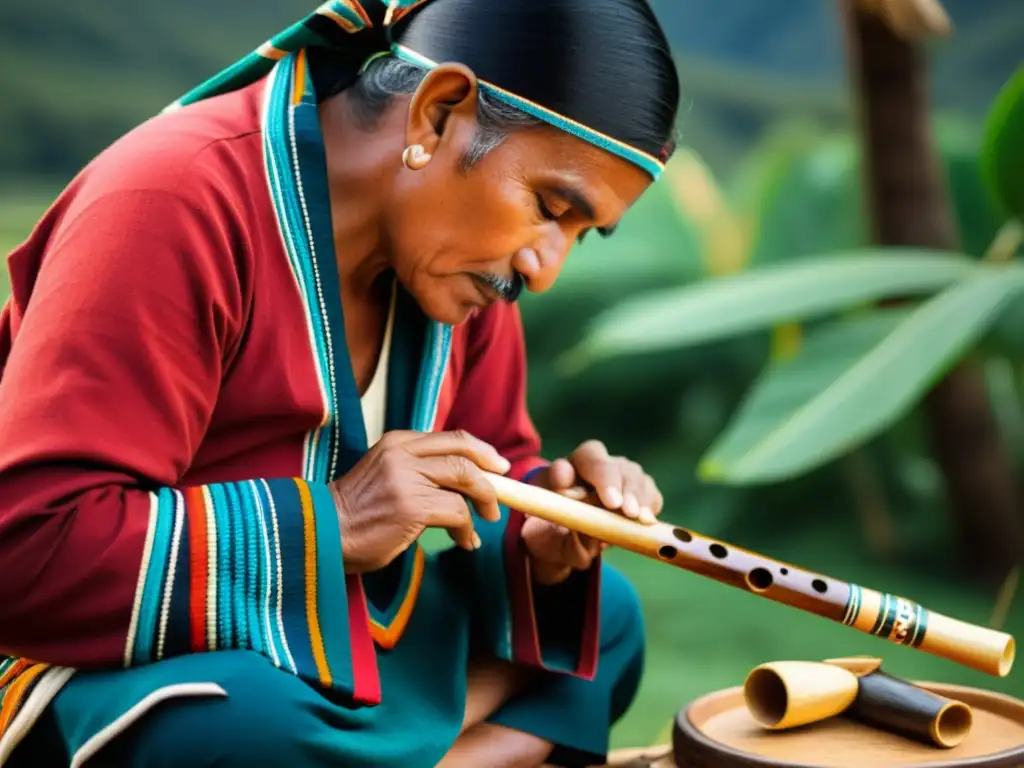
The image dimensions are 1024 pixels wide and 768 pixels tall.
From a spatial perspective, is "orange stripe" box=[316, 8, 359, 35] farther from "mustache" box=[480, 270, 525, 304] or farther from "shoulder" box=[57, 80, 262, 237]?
"mustache" box=[480, 270, 525, 304]

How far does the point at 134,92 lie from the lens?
4.89 m

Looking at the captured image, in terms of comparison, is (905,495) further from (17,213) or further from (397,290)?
(17,213)

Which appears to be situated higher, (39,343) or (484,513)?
(39,343)

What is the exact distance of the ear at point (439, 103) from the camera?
1597 mm

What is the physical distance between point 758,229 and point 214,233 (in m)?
2.90

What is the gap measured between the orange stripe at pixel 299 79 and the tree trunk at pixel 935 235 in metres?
2.17

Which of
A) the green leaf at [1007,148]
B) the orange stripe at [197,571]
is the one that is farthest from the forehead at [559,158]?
the green leaf at [1007,148]

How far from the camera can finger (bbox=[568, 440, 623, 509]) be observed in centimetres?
173

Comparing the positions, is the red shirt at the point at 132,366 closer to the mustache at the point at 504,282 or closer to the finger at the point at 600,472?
the mustache at the point at 504,282

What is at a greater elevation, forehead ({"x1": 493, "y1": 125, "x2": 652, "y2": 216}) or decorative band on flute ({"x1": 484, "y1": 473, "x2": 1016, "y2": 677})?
forehead ({"x1": 493, "y1": 125, "x2": 652, "y2": 216})

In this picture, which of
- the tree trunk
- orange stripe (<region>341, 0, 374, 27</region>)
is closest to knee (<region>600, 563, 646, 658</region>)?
orange stripe (<region>341, 0, 374, 27</region>)

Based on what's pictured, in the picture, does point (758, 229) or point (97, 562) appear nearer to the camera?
point (97, 562)

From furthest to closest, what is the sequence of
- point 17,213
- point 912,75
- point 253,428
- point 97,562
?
1. point 17,213
2. point 912,75
3. point 253,428
4. point 97,562

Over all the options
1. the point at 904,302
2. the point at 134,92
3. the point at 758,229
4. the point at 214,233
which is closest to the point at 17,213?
the point at 134,92
